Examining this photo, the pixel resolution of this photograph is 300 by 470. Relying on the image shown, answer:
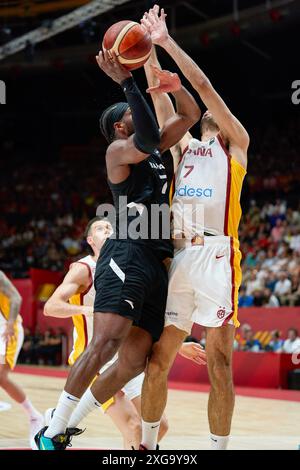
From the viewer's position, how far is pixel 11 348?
24.9 ft

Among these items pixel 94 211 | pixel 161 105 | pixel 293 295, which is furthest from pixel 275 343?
pixel 94 211

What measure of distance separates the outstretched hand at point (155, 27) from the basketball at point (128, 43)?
0.35m

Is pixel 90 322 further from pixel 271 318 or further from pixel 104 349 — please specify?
pixel 271 318

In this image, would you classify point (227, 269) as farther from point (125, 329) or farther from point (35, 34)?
point (35, 34)

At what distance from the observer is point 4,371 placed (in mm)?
7312

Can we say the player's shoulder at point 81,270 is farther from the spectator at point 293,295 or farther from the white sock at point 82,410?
the spectator at point 293,295

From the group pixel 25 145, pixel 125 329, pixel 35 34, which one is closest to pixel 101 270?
pixel 125 329

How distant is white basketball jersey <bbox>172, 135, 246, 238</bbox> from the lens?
5051 mm

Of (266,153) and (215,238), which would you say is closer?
(215,238)

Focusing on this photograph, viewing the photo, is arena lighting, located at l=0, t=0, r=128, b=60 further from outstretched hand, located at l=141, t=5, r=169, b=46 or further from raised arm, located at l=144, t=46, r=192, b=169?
outstretched hand, located at l=141, t=5, r=169, b=46

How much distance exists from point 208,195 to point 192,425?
13.0ft

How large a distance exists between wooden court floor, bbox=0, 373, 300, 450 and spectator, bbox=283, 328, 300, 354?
5.79 ft

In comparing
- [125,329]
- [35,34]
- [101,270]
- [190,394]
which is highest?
[35,34]

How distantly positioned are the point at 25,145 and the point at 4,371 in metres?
23.7
